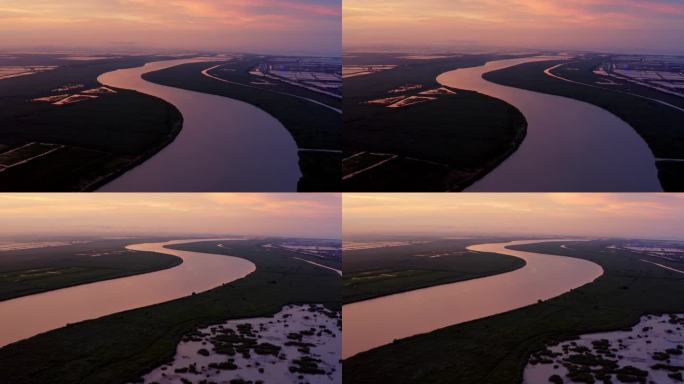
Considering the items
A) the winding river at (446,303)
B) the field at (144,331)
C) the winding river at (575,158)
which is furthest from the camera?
the winding river at (446,303)

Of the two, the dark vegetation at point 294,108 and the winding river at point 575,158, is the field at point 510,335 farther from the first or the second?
the winding river at point 575,158

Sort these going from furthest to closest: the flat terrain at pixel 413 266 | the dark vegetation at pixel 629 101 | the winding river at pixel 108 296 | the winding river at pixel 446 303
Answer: the flat terrain at pixel 413 266 < the winding river at pixel 108 296 < the winding river at pixel 446 303 < the dark vegetation at pixel 629 101

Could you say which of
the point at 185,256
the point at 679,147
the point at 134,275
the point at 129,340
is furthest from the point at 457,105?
the point at 185,256

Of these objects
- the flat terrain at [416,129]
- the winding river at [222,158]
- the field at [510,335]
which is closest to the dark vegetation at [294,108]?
the winding river at [222,158]

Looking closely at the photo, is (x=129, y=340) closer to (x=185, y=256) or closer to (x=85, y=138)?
(x=85, y=138)

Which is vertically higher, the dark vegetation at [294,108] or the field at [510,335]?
the dark vegetation at [294,108]

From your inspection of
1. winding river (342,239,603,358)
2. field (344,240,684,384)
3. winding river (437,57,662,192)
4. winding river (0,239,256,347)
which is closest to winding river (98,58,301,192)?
winding river (437,57,662,192)

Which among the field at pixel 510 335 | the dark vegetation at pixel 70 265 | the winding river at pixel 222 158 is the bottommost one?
the dark vegetation at pixel 70 265
